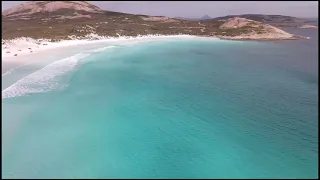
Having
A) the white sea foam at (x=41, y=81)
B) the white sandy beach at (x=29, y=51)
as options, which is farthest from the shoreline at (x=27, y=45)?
the white sea foam at (x=41, y=81)

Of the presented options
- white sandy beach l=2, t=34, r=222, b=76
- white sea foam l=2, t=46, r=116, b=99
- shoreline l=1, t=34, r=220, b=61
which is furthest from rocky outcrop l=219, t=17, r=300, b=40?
white sea foam l=2, t=46, r=116, b=99

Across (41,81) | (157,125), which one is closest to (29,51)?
(41,81)

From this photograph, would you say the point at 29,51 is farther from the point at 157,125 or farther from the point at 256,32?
the point at 256,32

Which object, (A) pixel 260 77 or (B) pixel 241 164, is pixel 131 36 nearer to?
(A) pixel 260 77

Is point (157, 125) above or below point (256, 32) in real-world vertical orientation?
below

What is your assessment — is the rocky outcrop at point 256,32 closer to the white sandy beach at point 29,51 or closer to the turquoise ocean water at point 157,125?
the white sandy beach at point 29,51

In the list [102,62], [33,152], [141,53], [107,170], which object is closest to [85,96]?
[33,152]

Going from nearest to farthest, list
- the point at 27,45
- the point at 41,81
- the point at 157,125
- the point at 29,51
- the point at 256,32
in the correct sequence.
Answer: the point at 157,125, the point at 41,81, the point at 29,51, the point at 27,45, the point at 256,32
